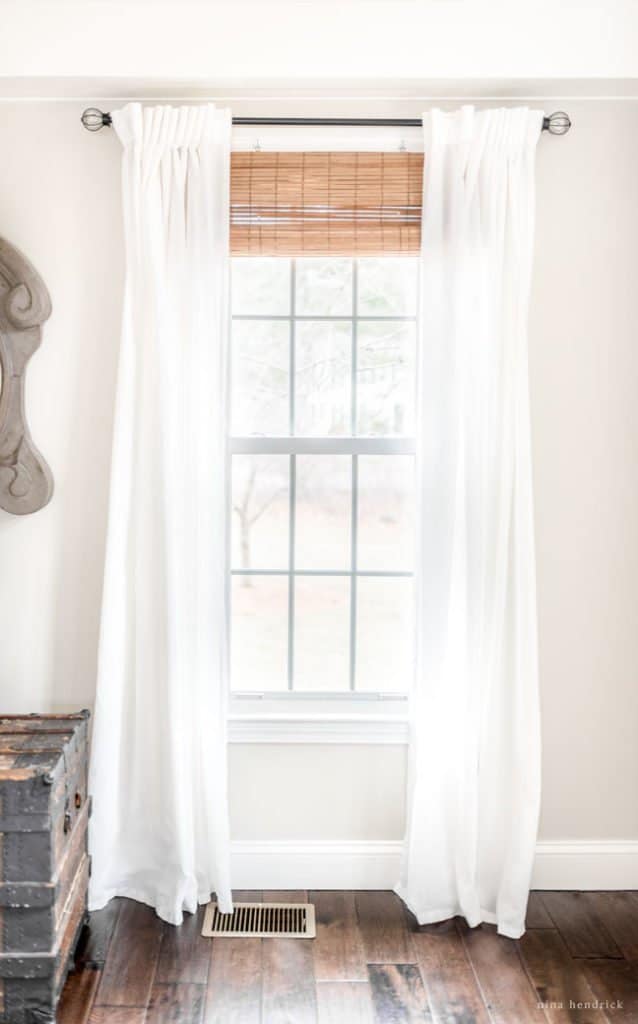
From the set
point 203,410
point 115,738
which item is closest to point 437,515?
point 203,410

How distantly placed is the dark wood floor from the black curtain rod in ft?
7.76

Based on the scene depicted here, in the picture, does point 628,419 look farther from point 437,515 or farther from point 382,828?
point 382,828

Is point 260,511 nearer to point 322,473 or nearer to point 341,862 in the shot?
point 322,473

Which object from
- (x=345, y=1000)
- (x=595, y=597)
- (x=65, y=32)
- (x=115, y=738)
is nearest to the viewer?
(x=345, y=1000)

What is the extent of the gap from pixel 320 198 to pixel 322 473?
0.84 meters

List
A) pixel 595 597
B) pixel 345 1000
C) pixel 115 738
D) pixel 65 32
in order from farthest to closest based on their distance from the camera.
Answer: pixel 595 597, pixel 115 738, pixel 65 32, pixel 345 1000

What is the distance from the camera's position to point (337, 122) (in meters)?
2.61

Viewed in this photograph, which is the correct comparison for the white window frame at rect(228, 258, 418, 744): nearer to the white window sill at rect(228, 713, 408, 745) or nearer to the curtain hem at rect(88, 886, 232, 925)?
the white window sill at rect(228, 713, 408, 745)

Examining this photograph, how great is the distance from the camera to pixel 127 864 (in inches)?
106

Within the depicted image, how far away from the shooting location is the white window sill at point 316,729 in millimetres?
2779

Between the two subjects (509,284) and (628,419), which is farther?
(628,419)

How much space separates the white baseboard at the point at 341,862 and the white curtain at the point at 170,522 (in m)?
0.18

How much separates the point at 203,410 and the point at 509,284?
3.20 feet

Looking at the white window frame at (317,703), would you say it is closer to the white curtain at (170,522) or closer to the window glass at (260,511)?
the window glass at (260,511)
